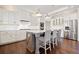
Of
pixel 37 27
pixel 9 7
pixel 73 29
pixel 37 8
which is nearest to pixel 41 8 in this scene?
pixel 37 8

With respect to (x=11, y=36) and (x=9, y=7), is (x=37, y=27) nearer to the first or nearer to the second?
(x=11, y=36)

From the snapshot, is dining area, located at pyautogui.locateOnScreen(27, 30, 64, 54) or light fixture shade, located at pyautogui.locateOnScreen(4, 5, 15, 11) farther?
dining area, located at pyautogui.locateOnScreen(27, 30, 64, 54)

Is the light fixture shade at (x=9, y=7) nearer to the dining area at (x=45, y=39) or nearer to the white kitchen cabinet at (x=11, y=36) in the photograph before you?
the white kitchen cabinet at (x=11, y=36)

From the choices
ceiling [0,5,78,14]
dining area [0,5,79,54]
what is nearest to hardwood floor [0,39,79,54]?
dining area [0,5,79,54]

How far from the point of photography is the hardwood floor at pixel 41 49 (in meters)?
1.92

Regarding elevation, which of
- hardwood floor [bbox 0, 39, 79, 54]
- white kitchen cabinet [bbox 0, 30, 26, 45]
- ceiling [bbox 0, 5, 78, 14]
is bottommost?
hardwood floor [bbox 0, 39, 79, 54]

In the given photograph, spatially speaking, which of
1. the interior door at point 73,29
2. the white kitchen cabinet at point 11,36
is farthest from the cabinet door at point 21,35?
the interior door at point 73,29

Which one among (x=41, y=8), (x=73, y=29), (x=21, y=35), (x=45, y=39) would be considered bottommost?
(x=45, y=39)

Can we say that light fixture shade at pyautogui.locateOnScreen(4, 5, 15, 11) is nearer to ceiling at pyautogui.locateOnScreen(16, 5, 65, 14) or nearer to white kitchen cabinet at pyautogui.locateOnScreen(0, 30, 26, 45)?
ceiling at pyautogui.locateOnScreen(16, 5, 65, 14)

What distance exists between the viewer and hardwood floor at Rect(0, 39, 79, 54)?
6.30 feet

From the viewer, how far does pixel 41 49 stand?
196 centimetres
